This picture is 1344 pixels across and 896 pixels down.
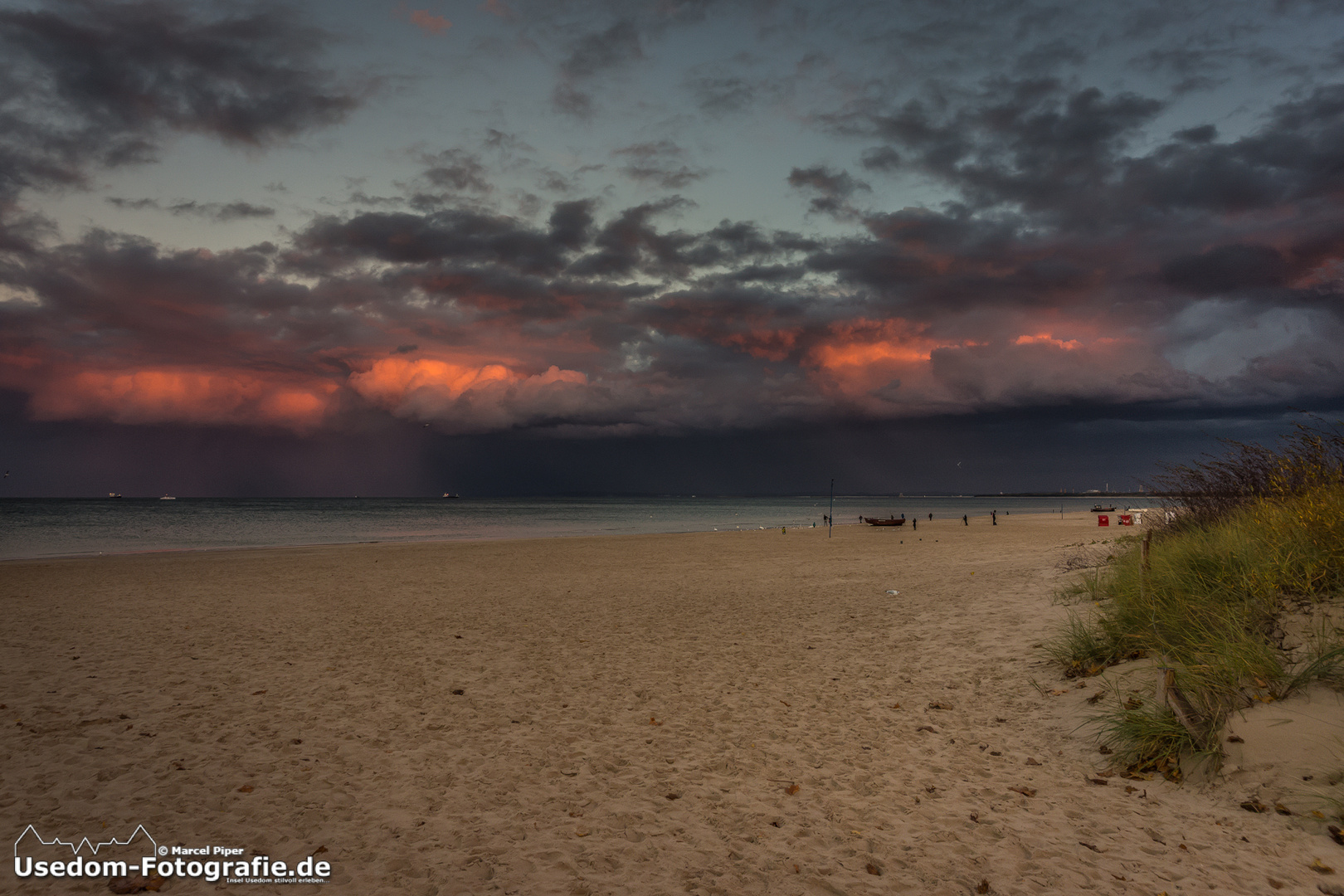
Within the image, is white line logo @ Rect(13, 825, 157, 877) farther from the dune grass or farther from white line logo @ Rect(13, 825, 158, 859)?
the dune grass

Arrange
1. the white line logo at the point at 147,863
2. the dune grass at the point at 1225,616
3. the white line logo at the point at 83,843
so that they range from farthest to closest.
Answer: the dune grass at the point at 1225,616 → the white line logo at the point at 83,843 → the white line logo at the point at 147,863

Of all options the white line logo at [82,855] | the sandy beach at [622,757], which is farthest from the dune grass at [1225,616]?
the white line logo at [82,855]

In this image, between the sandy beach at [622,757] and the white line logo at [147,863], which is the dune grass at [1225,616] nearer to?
the sandy beach at [622,757]

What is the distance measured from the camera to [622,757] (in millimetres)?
6645

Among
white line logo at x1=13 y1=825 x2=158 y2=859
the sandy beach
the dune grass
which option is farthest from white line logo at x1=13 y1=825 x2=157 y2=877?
the dune grass

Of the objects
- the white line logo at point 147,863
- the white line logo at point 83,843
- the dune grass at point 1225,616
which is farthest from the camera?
the dune grass at point 1225,616

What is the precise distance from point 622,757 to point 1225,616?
6.33 meters

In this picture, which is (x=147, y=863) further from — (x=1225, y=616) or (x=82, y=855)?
(x=1225, y=616)

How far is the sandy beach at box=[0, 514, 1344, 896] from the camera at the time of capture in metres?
4.59

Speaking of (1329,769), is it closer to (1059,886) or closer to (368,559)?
(1059,886)

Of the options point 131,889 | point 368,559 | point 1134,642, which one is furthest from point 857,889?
point 368,559

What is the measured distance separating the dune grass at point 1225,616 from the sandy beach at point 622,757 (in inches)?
14.3

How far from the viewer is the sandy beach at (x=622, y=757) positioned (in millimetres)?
4590

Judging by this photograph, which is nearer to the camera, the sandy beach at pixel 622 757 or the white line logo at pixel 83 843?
the sandy beach at pixel 622 757
